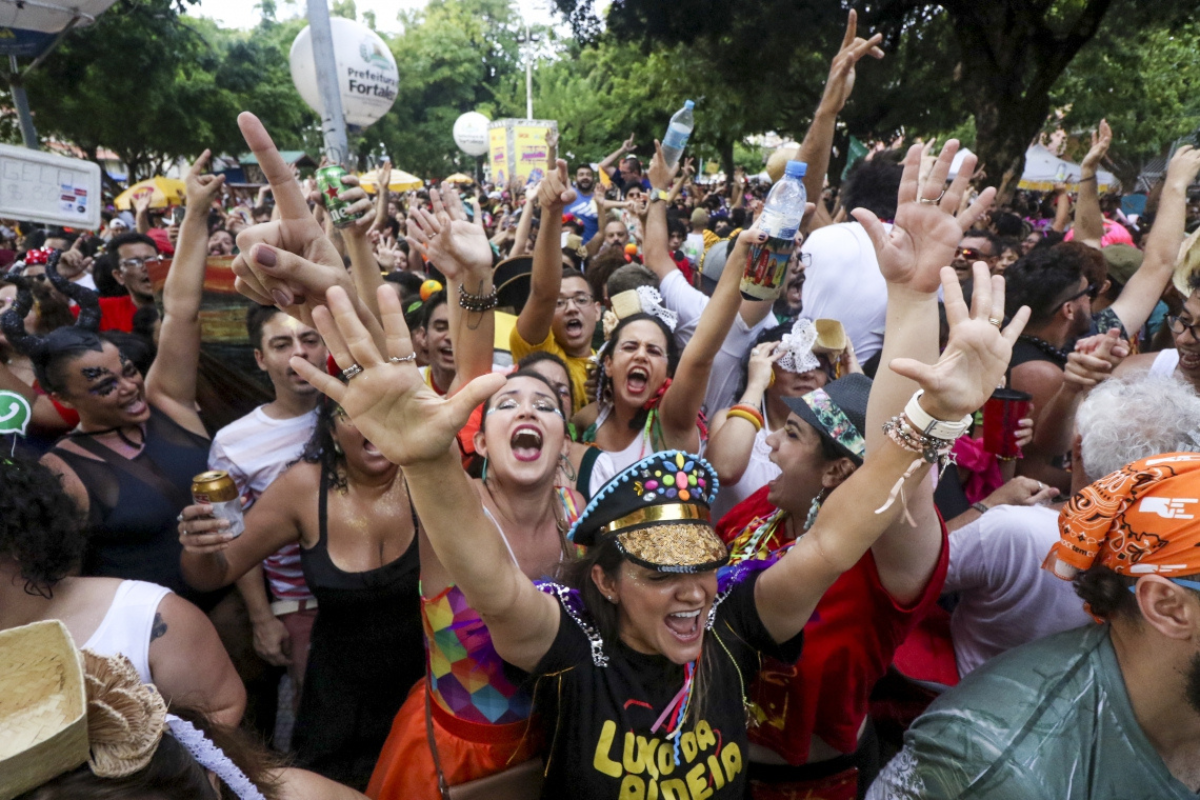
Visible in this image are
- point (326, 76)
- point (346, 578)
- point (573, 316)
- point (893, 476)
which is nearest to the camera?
point (893, 476)

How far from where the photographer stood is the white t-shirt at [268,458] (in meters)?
2.87

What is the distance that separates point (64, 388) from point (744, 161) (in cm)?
4262

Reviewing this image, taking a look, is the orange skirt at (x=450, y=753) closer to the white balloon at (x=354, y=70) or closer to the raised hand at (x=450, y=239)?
the raised hand at (x=450, y=239)

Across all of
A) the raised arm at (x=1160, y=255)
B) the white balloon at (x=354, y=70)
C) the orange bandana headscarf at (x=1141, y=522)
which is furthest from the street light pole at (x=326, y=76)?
the orange bandana headscarf at (x=1141, y=522)

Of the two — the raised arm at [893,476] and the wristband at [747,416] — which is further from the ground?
the raised arm at [893,476]

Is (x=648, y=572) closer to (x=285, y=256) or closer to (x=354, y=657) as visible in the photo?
(x=285, y=256)

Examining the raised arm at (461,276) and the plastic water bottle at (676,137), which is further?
the plastic water bottle at (676,137)

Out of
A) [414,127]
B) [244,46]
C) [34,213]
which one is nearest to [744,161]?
[414,127]

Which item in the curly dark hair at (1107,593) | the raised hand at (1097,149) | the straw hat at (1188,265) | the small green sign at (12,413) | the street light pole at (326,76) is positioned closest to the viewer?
the curly dark hair at (1107,593)

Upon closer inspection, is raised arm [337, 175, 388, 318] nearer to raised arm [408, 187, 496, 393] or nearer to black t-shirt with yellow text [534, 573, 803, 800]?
raised arm [408, 187, 496, 393]

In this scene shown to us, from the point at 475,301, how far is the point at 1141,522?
81.9 inches

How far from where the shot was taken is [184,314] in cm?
310

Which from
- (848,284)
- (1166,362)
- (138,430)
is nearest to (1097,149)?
(1166,362)

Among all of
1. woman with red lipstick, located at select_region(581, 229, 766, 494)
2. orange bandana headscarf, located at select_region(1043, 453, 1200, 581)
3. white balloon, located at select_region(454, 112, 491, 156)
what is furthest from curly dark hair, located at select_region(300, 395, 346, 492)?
white balloon, located at select_region(454, 112, 491, 156)
